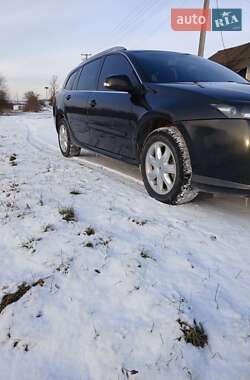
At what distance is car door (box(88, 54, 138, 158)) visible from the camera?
12.4 feet

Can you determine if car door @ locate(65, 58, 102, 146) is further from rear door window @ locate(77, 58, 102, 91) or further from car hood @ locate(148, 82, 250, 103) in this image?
car hood @ locate(148, 82, 250, 103)

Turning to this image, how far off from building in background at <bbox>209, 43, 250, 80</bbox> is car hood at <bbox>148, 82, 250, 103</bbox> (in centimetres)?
1667

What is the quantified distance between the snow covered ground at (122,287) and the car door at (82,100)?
1.79 metres

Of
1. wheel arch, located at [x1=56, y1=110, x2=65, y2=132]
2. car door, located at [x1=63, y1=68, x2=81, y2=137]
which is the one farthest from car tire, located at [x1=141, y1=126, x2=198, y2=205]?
wheel arch, located at [x1=56, y1=110, x2=65, y2=132]

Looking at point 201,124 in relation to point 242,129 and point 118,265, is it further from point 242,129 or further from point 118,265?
point 118,265

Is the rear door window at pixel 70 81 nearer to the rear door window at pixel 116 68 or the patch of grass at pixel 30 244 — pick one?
the rear door window at pixel 116 68

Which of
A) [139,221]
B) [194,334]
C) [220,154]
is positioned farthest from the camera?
[139,221]

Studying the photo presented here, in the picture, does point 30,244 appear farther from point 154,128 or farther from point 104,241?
point 154,128

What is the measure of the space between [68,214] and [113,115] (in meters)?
1.52

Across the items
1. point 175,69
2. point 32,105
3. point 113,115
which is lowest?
point 113,115

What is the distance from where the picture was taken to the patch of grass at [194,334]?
1564 millimetres

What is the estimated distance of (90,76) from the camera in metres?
4.95

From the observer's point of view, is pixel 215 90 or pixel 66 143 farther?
pixel 66 143

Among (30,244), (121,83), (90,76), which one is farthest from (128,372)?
(90,76)
